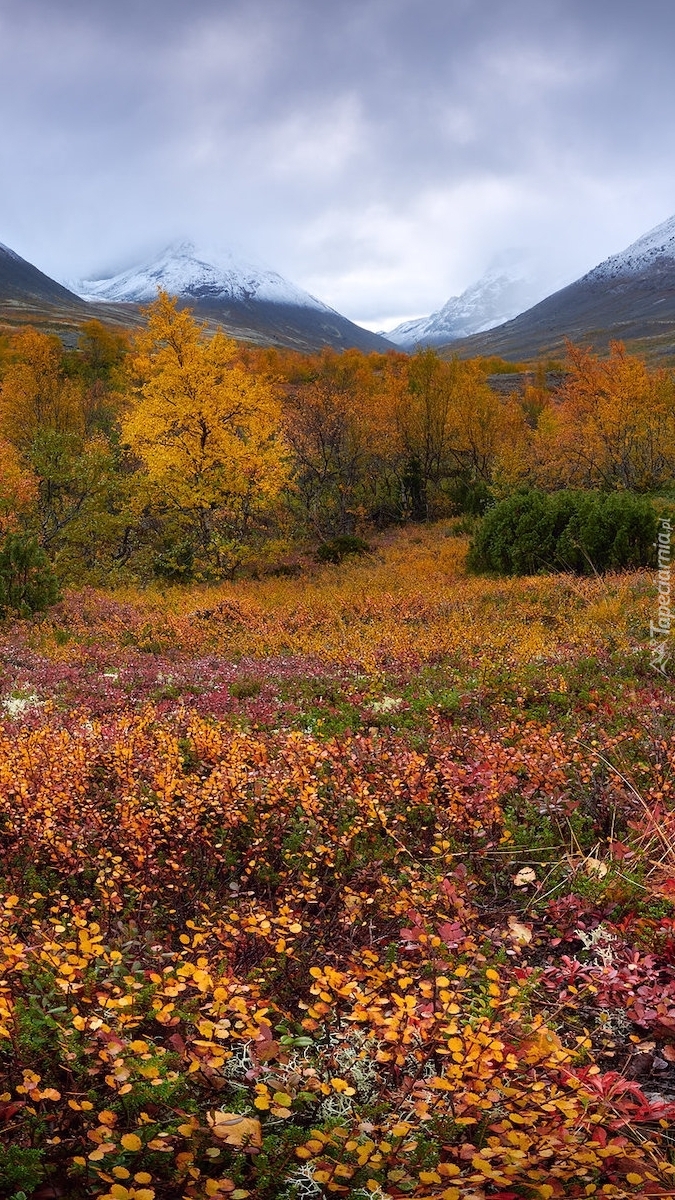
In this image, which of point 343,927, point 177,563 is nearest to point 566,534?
point 177,563

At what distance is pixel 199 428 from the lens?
18469 millimetres

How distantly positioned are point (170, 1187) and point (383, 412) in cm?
2969

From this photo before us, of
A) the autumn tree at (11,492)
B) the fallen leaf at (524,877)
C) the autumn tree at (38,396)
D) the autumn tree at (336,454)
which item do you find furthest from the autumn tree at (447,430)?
the fallen leaf at (524,877)

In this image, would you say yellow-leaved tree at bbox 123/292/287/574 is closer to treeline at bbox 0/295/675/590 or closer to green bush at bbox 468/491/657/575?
treeline at bbox 0/295/675/590

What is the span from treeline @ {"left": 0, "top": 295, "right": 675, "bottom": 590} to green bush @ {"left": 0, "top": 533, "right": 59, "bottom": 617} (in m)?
0.14

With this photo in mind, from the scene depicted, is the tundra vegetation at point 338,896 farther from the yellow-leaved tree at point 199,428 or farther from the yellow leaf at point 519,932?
the yellow-leaved tree at point 199,428

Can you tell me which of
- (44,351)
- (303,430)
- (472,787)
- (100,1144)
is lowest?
(472,787)

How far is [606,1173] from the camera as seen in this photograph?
2.02 m

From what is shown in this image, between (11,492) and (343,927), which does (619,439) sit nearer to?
(11,492)

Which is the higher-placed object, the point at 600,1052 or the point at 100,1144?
the point at 100,1144

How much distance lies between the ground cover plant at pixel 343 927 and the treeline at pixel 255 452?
30.5 feet

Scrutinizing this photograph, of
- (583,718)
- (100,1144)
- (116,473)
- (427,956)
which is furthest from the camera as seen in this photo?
(116,473)

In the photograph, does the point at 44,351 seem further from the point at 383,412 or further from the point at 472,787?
the point at 472,787

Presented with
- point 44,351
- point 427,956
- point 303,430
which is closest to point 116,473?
point 303,430
